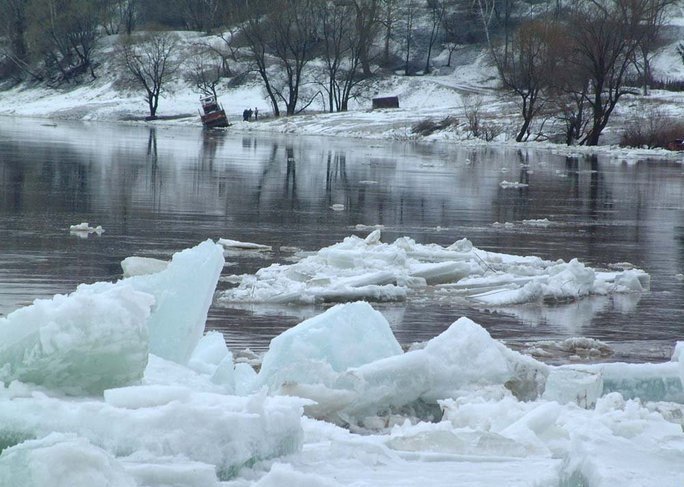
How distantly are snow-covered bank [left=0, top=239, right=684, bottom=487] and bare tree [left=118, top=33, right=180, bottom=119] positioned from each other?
6808 centimetres

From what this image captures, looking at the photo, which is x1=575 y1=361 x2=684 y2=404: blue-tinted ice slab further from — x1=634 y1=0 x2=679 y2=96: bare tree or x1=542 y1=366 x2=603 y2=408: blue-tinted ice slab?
x1=634 y1=0 x2=679 y2=96: bare tree

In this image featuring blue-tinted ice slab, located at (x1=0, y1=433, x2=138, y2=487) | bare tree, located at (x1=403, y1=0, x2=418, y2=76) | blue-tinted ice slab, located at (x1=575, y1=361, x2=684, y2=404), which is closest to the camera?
blue-tinted ice slab, located at (x1=0, y1=433, x2=138, y2=487)

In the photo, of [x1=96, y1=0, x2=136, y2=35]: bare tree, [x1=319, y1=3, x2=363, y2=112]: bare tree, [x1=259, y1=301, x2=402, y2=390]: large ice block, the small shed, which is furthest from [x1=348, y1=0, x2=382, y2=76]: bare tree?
→ [x1=259, y1=301, x2=402, y2=390]: large ice block

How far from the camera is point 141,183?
20.9m

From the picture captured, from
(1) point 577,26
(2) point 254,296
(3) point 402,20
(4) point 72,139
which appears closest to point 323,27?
(3) point 402,20

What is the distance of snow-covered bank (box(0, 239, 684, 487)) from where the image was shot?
158 inches

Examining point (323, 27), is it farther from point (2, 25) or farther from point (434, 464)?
point (434, 464)

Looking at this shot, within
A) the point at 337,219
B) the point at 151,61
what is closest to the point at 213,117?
the point at 151,61

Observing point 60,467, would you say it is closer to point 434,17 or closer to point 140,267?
point 140,267

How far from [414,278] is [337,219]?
240 inches

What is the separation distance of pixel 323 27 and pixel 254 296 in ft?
224

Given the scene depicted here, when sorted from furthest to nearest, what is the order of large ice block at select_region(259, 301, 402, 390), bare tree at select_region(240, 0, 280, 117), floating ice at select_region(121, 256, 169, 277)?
bare tree at select_region(240, 0, 280, 117) → floating ice at select_region(121, 256, 169, 277) → large ice block at select_region(259, 301, 402, 390)

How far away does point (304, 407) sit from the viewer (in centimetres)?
521

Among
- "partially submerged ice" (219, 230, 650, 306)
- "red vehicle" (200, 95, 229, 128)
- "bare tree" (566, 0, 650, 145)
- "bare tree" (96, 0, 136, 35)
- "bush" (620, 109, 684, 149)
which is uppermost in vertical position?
"bare tree" (96, 0, 136, 35)
